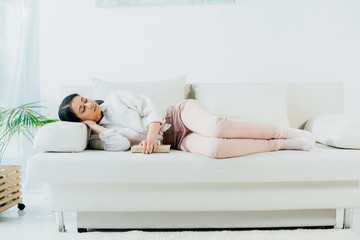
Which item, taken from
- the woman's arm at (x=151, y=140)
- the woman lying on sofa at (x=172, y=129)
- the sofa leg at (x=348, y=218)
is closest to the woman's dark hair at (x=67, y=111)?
the woman lying on sofa at (x=172, y=129)

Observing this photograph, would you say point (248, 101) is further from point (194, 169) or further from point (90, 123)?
point (90, 123)

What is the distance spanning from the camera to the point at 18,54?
307 cm

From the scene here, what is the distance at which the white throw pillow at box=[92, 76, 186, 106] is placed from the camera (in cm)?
250

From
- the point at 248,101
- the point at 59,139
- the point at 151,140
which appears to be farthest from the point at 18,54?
the point at 248,101

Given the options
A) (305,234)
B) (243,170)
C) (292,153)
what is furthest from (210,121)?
(305,234)

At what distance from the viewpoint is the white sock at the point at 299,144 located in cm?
200

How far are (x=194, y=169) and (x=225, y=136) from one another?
0.25 m

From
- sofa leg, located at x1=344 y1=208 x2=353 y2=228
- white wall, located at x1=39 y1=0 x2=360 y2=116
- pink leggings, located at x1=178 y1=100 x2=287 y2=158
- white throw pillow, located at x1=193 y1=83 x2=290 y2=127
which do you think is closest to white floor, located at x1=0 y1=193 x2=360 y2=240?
sofa leg, located at x1=344 y1=208 x2=353 y2=228

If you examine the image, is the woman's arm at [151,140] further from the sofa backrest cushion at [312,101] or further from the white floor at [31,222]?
the sofa backrest cushion at [312,101]

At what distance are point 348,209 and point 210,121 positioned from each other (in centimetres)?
88

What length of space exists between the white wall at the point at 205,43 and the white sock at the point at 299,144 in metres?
1.15

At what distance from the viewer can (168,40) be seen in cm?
310

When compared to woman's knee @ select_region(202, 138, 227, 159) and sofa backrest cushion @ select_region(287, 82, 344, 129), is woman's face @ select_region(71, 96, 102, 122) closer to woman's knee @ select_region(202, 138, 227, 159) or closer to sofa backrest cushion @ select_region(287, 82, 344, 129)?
woman's knee @ select_region(202, 138, 227, 159)

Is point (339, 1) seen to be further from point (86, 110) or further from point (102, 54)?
point (86, 110)
